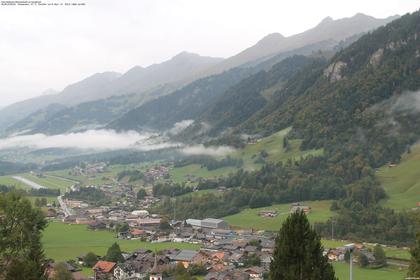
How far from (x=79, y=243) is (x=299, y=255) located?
8662 centimetres

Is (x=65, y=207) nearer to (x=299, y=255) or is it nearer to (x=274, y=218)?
(x=274, y=218)

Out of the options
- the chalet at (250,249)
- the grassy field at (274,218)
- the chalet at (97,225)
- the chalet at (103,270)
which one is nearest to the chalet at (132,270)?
the chalet at (103,270)

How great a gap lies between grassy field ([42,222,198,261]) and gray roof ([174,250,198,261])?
12782mm

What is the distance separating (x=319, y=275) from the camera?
3556cm

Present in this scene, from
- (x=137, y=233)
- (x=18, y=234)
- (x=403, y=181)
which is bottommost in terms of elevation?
(x=137, y=233)

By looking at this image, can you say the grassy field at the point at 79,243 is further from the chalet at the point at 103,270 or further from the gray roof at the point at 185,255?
the gray roof at the point at 185,255

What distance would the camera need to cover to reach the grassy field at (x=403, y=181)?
134m

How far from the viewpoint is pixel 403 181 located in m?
150

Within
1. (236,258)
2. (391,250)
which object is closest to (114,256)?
(236,258)

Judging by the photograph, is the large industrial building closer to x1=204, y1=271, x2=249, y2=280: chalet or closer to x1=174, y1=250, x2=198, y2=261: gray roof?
x1=174, y1=250, x2=198, y2=261: gray roof

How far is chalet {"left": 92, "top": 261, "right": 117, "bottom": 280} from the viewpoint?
276 feet

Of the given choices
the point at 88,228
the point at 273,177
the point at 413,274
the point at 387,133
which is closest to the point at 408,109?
the point at 387,133

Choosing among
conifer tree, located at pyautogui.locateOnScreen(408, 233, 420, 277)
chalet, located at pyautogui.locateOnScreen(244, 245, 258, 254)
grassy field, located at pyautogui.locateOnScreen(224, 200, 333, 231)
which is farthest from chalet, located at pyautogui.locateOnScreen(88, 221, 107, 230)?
conifer tree, located at pyautogui.locateOnScreen(408, 233, 420, 277)

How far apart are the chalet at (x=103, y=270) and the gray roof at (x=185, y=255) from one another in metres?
11.7
